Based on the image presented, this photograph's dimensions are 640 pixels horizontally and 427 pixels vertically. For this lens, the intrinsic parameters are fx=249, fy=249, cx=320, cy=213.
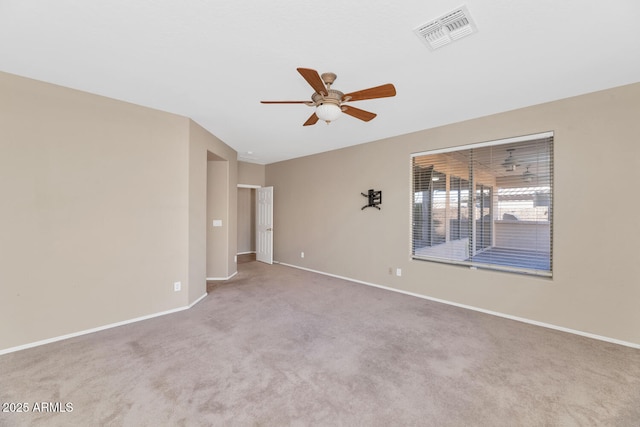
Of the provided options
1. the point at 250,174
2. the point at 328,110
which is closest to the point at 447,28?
the point at 328,110

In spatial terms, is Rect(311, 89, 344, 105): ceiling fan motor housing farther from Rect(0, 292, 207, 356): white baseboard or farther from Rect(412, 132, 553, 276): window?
Rect(0, 292, 207, 356): white baseboard

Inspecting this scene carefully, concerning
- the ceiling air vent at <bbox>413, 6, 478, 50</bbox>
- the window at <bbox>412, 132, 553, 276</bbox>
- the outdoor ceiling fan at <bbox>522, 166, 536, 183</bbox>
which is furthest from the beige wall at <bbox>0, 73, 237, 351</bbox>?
the outdoor ceiling fan at <bbox>522, 166, 536, 183</bbox>

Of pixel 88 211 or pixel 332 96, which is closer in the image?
pixel 332 96

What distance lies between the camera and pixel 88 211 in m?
2.81

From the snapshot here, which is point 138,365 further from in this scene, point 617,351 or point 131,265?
point 617,351

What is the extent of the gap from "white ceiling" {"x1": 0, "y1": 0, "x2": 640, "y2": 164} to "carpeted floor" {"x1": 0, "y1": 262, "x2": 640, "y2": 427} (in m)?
2.69

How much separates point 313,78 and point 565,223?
333 cm

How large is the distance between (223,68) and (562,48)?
9.43 ft

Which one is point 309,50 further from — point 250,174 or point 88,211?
point 250,174

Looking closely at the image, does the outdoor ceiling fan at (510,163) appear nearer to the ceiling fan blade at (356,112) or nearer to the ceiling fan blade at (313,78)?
the ceiling fan blade at (356,112)

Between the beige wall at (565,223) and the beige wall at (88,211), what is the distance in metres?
3.11

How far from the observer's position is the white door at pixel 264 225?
6396 millimetres

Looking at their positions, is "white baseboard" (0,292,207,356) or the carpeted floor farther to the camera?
"white baseboard" (0,292,207,356)

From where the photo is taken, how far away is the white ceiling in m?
1.64
